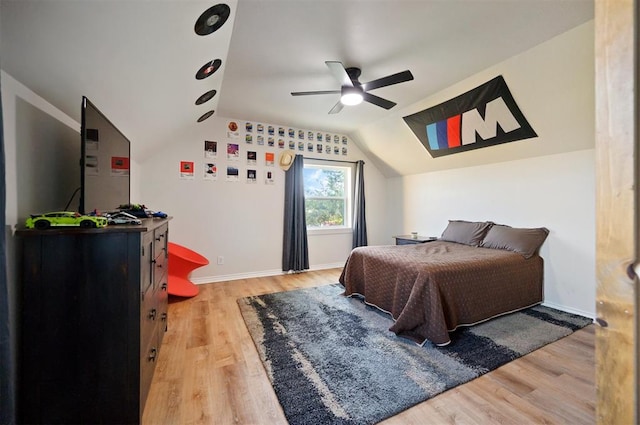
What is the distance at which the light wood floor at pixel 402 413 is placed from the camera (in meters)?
1.33

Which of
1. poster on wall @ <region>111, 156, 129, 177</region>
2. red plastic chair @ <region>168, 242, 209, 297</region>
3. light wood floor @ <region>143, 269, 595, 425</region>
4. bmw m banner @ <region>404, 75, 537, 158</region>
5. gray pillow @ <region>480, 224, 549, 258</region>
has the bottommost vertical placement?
light wood floor @ <region>143, 269, 595, 425</region>

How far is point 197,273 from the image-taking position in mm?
3643

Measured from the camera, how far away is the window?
4.55m

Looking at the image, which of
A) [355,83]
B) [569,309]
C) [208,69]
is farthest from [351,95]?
[569,309]

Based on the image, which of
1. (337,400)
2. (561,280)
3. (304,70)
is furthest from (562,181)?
(337,400)

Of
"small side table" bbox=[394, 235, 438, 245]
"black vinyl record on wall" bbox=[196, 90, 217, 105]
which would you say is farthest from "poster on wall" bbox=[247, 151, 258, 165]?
"small side table" bbox=[394, 235, 438, 245]

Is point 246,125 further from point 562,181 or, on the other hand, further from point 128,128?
point 562,181

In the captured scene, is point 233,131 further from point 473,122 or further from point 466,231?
point 466,231

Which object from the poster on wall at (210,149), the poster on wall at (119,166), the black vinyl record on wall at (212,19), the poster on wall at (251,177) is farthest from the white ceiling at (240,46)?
the poster on wall at (251,177)

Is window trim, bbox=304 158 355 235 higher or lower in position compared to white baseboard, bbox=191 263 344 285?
higher

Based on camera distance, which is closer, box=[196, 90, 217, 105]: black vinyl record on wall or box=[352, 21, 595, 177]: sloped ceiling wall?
box=[352, 21, 595, 177]: sloped ceiling wall

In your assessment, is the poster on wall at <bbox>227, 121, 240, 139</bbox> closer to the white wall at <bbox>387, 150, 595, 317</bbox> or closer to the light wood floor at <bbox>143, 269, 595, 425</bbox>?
the light wood floor at <bbox>143, 269, 595, 425</bbox>

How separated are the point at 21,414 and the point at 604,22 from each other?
7.23ft

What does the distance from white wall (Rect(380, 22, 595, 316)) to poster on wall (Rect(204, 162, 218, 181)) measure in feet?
9.57
